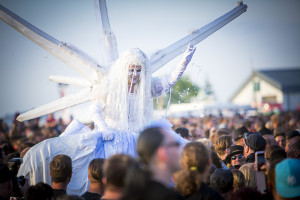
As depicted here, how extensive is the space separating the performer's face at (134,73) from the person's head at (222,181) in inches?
85.9

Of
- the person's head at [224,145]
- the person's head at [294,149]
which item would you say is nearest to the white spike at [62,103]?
the person's head at [224,145]

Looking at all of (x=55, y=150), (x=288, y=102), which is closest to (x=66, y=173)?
(x=55, y=150)

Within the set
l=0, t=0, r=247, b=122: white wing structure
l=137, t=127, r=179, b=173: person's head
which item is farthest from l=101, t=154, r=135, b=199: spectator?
l=0, t=0, r=247, b=122: white wing structure

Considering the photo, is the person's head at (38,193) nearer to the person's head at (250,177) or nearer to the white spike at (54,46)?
the person's head at (250,177)

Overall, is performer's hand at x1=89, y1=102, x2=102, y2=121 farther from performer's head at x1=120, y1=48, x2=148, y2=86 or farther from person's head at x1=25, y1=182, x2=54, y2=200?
person's head at x1=25, y1=182, x2=54, y2=200

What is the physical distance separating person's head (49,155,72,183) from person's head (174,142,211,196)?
54.2 inches

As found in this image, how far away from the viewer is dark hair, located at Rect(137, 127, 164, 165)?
2104 mm

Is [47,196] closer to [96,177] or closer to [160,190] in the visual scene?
[96,177]

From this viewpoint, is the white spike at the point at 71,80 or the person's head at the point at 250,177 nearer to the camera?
the person's head at the point at 250,177

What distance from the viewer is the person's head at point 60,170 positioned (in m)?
3.57

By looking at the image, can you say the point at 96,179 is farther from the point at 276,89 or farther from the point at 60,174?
the point at 276,89

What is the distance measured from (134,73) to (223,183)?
2312 millimetres

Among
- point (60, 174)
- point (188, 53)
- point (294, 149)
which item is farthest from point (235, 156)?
point (60, 174)

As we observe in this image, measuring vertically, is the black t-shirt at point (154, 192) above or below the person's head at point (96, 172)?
above
